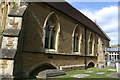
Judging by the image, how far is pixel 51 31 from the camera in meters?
10.2

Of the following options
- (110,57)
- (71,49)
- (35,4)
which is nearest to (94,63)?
(110,57)

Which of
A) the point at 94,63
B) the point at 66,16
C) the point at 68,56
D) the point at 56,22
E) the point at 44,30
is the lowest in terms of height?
the point at 94,63

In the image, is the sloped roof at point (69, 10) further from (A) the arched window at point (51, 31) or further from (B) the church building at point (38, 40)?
(A) the arched window at point (51, 31)

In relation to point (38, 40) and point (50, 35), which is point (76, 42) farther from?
point (38, 40)

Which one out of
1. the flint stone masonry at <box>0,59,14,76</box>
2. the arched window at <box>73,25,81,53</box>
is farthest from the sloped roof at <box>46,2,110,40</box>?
the flint stone masonry at <box>0,59,14,76</box>

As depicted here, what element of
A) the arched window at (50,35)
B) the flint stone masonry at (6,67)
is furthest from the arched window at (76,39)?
the flint stone masonry at (6,67)

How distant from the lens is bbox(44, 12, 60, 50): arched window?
31.8 ft

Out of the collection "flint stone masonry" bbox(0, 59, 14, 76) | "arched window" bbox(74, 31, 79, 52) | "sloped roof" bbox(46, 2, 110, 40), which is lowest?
"flint stone masonry" bbox(0, 59, 14, 76)

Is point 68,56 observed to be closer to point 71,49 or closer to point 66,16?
point 71,49

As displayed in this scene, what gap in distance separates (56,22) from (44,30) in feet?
5.83

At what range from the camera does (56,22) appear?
10547mm

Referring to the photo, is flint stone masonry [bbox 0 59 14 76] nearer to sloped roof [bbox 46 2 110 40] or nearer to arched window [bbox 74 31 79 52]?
sloped roof [bbox 46 2 110 40]

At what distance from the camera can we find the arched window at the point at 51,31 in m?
9.69

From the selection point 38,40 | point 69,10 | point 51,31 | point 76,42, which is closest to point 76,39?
point 76,42
